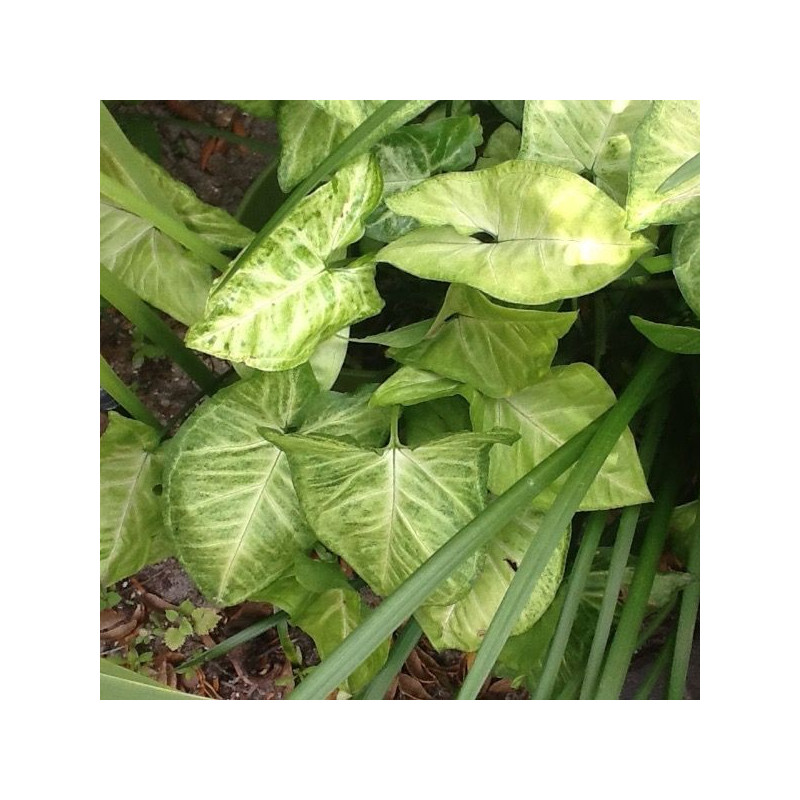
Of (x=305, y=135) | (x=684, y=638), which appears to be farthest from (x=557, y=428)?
(x=305, y=135)

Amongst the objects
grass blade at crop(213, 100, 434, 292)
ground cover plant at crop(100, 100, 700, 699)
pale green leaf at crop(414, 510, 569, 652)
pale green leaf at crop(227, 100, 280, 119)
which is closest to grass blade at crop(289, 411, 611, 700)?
ground cover plant at crop(100, 100, 700, 699)

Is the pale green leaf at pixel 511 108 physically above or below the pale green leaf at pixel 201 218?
above

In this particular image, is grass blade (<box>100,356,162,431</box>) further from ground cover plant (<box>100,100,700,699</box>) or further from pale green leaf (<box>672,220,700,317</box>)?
pale green leaf (<box>672,220,700,317</box>)

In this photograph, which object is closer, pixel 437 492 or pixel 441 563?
pixel 441 563

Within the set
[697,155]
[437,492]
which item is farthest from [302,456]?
[697,155]

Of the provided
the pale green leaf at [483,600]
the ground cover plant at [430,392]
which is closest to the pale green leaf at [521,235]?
the ground cover plant at [430,392]

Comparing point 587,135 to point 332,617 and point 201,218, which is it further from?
point 332,617

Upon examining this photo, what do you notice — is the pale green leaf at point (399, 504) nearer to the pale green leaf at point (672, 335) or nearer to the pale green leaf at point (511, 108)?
the pale green leaf at point (672, 335)
